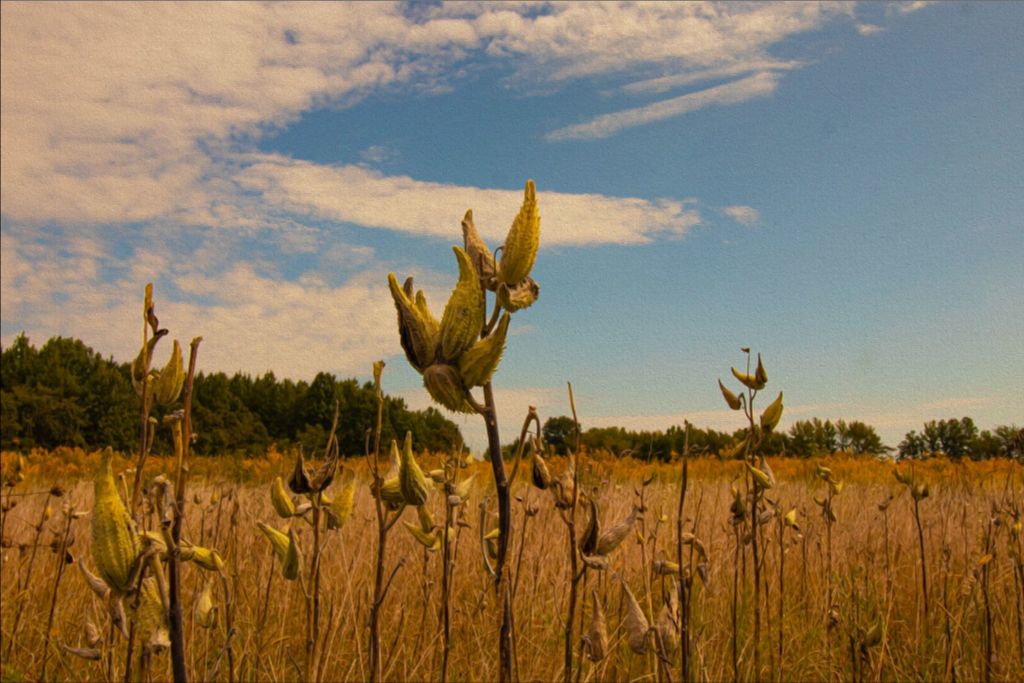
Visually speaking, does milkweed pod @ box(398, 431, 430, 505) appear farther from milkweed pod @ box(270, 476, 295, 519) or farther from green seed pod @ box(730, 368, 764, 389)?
green seed pod @ box(730, 368, 764, 389)

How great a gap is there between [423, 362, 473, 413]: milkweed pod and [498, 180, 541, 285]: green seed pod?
0.12 meters

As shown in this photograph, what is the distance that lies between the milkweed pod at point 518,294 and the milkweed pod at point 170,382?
405 millimetres

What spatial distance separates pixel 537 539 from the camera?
4.43 m

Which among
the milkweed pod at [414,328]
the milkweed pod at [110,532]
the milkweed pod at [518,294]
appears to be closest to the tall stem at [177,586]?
the milkweed pod at [110,532]

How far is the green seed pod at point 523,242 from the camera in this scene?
83cm

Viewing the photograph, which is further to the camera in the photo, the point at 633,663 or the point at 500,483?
the point at 633,663

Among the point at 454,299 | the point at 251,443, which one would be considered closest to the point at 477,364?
the point at 454,299

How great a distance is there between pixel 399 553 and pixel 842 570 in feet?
8.69

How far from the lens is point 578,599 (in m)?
3.74

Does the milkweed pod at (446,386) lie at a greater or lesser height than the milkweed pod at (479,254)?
lesser

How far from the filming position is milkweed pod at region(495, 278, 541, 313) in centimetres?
81

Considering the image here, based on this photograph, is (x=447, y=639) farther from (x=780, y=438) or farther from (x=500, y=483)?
(x=780, y=438)

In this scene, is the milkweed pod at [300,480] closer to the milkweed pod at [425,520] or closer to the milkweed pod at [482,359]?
the milkweed pod at [425,520]

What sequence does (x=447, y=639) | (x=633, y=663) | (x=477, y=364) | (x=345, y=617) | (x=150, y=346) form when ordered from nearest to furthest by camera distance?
(x=477, y=364)
(x=150, y=346)
(x=447, y=639)
(x=633, y=663)
(x=345, y=617)
